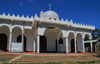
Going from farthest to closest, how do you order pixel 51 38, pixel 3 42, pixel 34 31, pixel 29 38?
1. pixel 51 38
2. pixel 29 38
3. pixel 3 42
4. pixel 34 31

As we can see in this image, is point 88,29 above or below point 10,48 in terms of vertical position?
above

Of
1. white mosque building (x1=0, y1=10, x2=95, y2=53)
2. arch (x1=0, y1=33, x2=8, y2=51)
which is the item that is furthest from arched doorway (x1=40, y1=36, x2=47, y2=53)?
arch (x1=0, y1=33, x2=8, y2=51)

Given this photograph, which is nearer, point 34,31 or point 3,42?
point 34,31

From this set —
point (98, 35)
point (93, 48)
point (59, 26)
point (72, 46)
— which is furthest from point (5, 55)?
point (98, 35)

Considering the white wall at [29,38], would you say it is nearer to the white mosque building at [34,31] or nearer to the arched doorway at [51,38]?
the white mosque building at [34,31]

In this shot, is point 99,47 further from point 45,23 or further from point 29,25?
point 29,25

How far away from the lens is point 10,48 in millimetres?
15406

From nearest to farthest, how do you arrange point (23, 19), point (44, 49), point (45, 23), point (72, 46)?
point (45, 23) < point (23, 19) < point (44, 49) < point (72, 46)

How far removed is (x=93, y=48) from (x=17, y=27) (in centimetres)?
1523

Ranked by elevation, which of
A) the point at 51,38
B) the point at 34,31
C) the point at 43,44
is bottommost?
the point at 43,44

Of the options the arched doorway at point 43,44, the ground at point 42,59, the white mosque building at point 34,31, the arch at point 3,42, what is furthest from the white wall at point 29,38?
the ground at point 42,59

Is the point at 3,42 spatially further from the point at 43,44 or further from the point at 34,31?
the point at 43,44

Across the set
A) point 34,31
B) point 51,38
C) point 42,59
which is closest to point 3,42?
point 34,31

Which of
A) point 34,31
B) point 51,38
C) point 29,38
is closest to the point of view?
point 34,31
